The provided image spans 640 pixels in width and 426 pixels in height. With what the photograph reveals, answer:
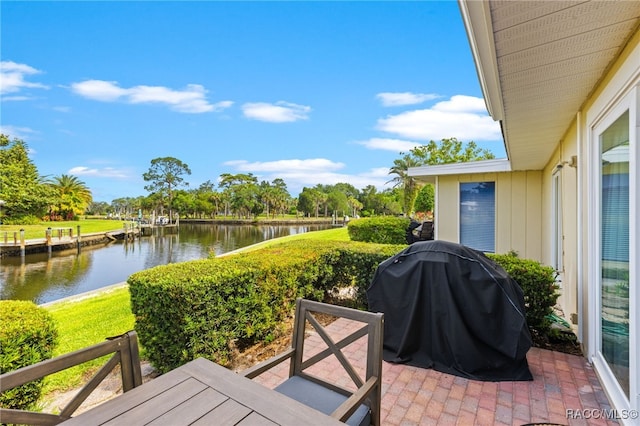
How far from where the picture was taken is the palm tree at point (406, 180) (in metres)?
28.0

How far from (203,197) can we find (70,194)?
62.6ft

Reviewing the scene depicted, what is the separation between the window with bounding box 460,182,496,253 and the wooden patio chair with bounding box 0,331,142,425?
24.8 ft

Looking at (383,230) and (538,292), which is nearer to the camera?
(538,292)

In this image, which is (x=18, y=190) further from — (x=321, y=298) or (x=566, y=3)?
(x=566, y=3)

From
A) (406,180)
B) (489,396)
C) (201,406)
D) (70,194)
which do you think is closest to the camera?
(201,406)

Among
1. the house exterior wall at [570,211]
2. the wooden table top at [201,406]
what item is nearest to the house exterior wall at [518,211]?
the house exterior wall at [570,211]

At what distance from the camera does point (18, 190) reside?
25641mm

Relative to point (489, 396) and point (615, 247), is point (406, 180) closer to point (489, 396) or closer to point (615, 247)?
point (615, 247)

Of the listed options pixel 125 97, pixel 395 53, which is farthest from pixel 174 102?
pixel 395 53

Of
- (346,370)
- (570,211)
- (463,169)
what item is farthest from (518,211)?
(346,370)

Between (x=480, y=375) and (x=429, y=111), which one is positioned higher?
(x=429, y=111)

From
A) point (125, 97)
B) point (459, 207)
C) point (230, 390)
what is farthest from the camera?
point (125, 97)

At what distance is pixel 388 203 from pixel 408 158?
59.7ft

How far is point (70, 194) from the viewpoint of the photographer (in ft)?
136
